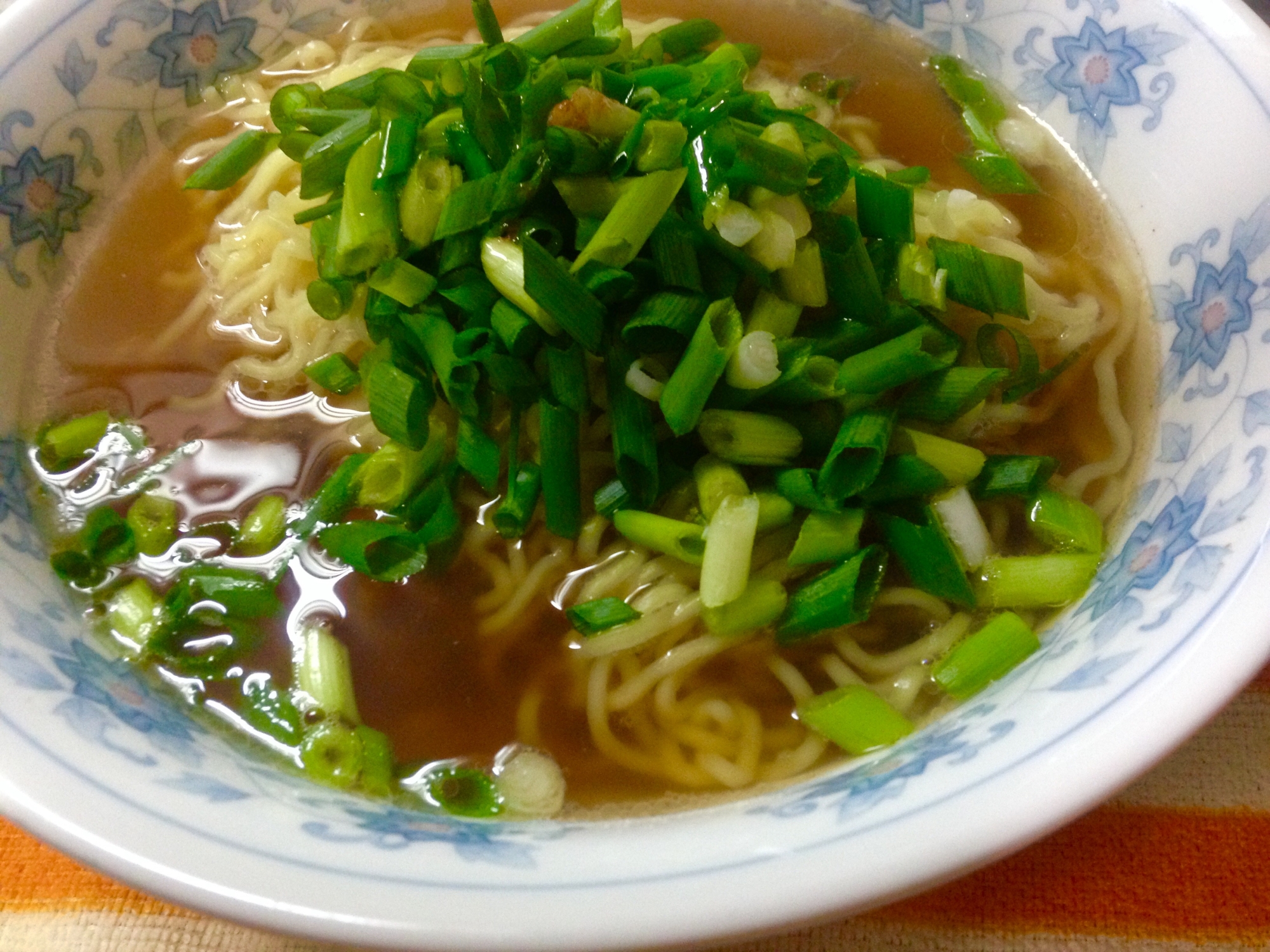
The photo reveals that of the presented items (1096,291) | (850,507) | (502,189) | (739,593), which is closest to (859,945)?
(739,593)

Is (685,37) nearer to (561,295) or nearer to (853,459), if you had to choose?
(561,295)

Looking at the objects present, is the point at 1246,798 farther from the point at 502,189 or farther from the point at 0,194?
the point at 0,194

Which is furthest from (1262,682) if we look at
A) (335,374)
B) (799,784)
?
(335,374)

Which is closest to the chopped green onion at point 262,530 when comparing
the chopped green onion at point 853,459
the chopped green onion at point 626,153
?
the chopped green onion at point 626,153

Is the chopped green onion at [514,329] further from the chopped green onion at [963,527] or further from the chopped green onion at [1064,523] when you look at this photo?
the chopped green onion at [1064,523]

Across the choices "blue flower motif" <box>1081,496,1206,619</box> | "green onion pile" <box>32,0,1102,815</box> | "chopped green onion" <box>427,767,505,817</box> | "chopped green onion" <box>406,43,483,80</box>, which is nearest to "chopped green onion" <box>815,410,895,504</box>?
"green onion pile" <box>32,0,1102,815</box>

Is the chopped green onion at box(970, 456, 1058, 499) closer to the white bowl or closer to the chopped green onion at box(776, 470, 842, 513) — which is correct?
the white bowl
